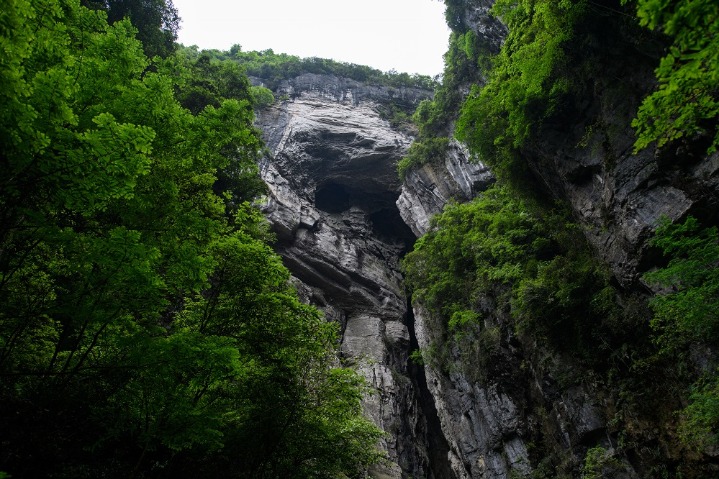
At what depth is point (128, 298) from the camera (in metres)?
5.41

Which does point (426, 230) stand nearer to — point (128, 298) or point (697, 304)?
A: point (697, 304)

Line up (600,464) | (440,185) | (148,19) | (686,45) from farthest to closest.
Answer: (440,185) < (148,19) < (600,464) < (686,45)

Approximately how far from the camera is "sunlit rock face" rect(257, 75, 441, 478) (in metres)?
23.0

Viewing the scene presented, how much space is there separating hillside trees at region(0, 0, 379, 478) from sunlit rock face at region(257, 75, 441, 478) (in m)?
10.6

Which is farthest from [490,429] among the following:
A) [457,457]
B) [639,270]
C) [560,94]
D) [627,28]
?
[627,28]

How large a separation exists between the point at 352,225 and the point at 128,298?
28819 mm

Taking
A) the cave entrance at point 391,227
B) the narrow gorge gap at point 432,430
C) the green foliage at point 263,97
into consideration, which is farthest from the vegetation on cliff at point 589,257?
the green foliage at point 263,97

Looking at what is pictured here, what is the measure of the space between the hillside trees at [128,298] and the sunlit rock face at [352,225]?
34.8 feet

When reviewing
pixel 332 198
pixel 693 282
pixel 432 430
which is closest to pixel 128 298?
pixel 693 282

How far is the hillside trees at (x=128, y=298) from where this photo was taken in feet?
14.5

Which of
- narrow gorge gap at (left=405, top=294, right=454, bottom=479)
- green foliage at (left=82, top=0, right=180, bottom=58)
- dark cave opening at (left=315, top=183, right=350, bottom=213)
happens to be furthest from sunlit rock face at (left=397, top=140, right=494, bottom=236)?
green foliage at (left=82, top=0, right=180, bottom=58)

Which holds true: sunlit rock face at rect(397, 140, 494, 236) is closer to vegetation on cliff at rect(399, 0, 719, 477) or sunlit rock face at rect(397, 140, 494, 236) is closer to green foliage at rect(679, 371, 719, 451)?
vegetation on cliff at rect(399, 0, 719, 477)

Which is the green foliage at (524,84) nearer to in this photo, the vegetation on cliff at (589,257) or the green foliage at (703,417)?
the vegetation on cliff at (589,257)

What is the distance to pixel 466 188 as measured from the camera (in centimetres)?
2366
